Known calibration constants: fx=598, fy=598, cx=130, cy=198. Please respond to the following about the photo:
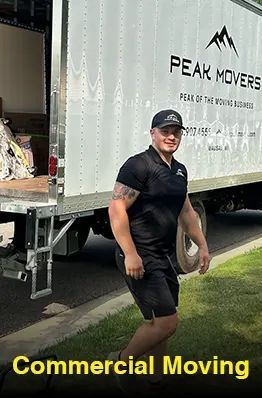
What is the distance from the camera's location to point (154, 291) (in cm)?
379

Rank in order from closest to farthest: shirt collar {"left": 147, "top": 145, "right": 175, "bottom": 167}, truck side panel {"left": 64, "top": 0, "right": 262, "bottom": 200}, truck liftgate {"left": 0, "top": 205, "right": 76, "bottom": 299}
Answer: shirt collar {"left": 147, "top": 145, "right": 175, "bottom": 167} → truck liftgate {"left": 0, "top": 205, "right": 76, "bottom": 299} → truck side panel {"left": 64, "top": 0, "right": 262, "bottom": 200}

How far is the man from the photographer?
3754 millimetres

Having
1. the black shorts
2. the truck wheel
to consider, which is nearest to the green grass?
the black shorts

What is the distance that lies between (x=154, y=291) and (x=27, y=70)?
5.47 m

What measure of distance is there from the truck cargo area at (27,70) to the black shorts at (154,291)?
3.74 metres

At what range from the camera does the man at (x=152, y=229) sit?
375 centimetres

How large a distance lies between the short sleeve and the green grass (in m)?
1.42

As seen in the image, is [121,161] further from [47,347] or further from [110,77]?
[47,347]

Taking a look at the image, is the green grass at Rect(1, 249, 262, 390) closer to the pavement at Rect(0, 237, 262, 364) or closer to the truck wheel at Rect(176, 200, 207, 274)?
the pavement at Rect(0, 237, 262, 364)

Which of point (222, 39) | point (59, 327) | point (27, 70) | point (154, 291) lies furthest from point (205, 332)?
point (27, 70)

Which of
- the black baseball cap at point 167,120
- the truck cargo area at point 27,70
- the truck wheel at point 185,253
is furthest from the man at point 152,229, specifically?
the truck cargo area at point 27,70

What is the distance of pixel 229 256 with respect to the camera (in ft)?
29.2

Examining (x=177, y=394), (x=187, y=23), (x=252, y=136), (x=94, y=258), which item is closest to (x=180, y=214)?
(x=177, y=394)

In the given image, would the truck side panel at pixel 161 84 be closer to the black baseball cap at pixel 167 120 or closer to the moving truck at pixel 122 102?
the moving truck at pixel 122 102
